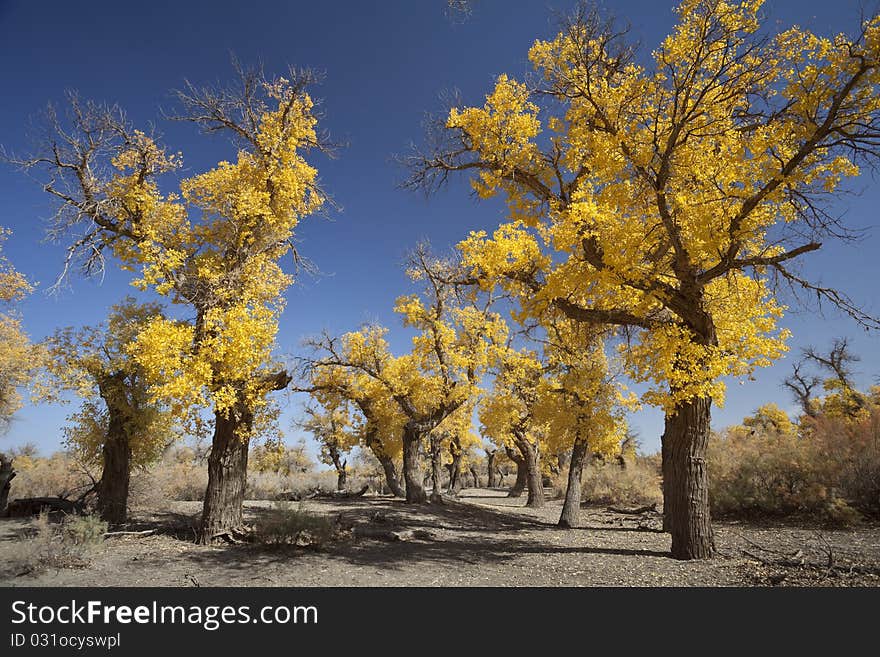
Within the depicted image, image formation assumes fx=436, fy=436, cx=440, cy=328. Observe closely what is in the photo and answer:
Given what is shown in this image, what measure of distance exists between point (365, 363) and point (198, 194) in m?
9.78

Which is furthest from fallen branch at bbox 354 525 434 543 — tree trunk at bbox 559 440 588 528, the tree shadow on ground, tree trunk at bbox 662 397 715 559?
tree trunk at bbox 662 397 715 559

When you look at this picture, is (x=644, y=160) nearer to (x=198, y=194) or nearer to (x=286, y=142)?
(x=286, y=142)

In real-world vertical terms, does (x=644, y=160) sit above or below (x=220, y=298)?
above

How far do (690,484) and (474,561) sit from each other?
4160 mm

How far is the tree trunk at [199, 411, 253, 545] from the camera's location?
9.62 m

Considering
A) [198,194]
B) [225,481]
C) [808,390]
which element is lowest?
[225,481]

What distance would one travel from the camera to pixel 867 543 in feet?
26.6

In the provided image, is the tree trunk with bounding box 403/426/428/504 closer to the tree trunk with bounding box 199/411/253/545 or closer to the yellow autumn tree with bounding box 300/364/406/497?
the yellow autumn tree with bounding box 300/364/406/497

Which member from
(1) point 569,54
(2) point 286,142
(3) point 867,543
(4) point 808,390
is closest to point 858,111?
(1) point 569,54

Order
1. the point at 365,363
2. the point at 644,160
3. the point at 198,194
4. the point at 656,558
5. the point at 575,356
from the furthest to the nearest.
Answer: the point at 365,363 < the point at 575,356 < the point at 198,194 < the point at 656,558 < the point at 644,160

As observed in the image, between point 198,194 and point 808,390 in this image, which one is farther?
point 808,390

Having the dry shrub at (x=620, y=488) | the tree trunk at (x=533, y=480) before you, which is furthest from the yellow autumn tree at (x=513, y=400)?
the dry shrub at (x=620, y=488)

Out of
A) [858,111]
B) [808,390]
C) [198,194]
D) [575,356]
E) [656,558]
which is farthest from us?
[808,390]

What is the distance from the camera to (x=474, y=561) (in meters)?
8.27
